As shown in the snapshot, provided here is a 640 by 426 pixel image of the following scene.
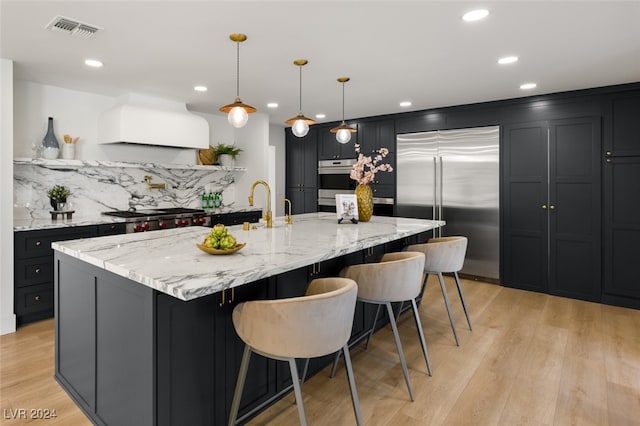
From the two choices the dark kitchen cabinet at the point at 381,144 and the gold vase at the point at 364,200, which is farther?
the dark kitchen cabinet at the point at 381,144

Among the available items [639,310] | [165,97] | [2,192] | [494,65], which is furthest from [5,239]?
[639,310]

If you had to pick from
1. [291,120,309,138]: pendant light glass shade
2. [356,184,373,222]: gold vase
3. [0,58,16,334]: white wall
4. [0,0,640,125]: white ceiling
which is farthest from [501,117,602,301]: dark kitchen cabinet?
[0,58,16,334]: white wall

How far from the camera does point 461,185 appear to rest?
16.5ft

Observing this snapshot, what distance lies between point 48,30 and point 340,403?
3.13 m

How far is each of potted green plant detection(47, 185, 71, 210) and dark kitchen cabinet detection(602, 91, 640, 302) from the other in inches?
228

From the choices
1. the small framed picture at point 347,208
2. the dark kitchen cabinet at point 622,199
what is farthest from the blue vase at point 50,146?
the dark kitchen cabinet at point 622,199

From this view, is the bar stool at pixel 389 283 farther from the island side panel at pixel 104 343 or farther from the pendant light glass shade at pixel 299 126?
the pendant light glass shade at pixel 299 126

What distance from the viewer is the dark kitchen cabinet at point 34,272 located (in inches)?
132

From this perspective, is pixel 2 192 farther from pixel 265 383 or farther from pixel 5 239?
pixel 265 383

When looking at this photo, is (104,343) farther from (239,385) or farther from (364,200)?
(364,200)

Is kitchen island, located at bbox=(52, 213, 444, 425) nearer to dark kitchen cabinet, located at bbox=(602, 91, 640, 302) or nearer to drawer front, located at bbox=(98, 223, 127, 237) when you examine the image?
drawer front, located at bbox=(98, 223, 127, 237)

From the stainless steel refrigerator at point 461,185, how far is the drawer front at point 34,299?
14.5ft

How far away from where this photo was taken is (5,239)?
3.23 m

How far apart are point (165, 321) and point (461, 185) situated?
4364 millimetres
